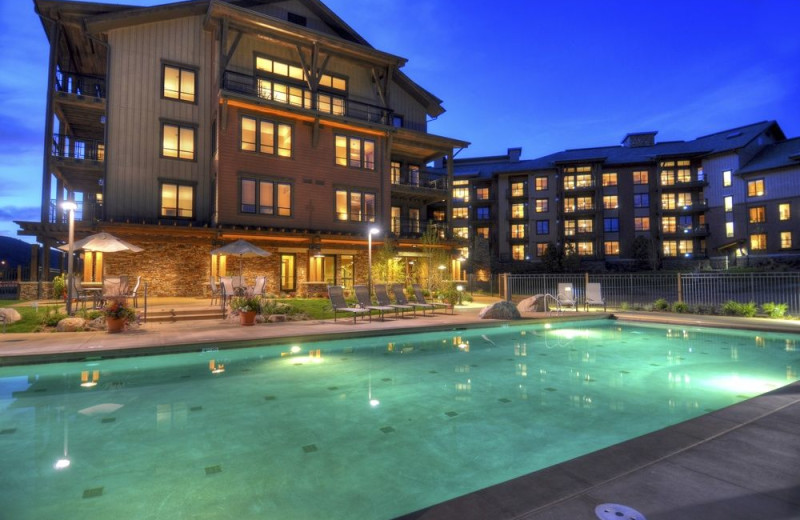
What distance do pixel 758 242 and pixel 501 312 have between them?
115ft

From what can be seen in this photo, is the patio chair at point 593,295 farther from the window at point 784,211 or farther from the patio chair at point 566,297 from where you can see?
the window at point 784,211

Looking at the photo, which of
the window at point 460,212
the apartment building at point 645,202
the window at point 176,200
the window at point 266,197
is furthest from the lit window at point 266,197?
the window at point 460,212

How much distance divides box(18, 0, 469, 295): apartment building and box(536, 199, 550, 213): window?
22.4m

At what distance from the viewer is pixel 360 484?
12.5 feet

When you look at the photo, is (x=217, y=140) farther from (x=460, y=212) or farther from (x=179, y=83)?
(x=460, y=212)

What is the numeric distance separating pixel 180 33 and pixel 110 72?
13.2 ft

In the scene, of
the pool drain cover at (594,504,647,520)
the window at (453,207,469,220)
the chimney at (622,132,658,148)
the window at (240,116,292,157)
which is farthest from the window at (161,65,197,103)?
the chimney at (622,132,658,148)

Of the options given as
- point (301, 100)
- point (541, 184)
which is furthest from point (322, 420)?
point (541, 184)

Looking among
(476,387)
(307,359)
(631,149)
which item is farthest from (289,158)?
(631,149)

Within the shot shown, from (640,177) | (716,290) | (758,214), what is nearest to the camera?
(716,290)

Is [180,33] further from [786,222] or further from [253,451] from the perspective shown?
[786,222]

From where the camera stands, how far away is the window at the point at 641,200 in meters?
42.6

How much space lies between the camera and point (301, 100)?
23.7m

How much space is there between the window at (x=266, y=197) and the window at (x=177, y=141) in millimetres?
3408
